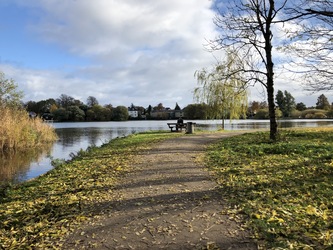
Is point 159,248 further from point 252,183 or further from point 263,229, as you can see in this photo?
point 252,183

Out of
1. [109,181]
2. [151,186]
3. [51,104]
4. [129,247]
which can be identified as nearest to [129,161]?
[109,181]

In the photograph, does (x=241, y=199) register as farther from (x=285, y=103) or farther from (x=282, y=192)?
(x=285, y=103)

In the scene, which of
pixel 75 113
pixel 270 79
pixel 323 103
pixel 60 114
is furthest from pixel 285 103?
pixel 270 79

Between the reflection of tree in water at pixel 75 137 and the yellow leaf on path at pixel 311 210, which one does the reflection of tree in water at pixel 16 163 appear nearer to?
the reflection of tree in water at pixel 75 137

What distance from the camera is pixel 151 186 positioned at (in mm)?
6766

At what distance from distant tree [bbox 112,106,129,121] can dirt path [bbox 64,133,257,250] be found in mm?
80923

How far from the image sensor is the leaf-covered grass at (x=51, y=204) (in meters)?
4.36

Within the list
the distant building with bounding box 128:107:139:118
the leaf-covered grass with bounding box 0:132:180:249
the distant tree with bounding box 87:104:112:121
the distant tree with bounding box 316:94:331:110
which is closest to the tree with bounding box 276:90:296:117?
the distant tree with bounding box 316:94:331:110

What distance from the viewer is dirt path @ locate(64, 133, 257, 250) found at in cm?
390

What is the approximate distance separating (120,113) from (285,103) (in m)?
45.4

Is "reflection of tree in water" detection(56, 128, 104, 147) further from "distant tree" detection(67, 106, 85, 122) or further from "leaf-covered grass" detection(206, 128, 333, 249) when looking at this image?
"distant tree" detection(67, 106, 85, 122)

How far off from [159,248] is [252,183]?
366cm

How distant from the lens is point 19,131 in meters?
19.7

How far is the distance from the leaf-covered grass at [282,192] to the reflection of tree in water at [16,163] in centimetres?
743
